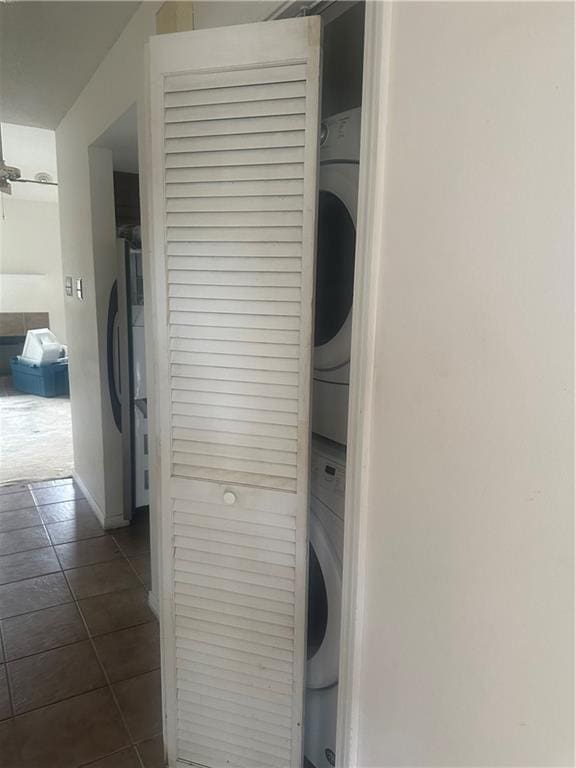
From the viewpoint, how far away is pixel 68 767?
1.46m

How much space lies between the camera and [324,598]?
4.34 ft

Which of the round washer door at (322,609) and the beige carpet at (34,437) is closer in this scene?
the round washer door at (322,609)

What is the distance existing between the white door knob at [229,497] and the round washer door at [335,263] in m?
0.39

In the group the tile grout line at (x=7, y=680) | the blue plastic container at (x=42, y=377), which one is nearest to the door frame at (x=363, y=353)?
the tile grout line at (x=7, y=680)

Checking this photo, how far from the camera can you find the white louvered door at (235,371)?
41.7 inches

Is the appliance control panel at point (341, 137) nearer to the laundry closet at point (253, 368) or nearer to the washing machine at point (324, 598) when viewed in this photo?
the laundry closet at point (253, 368)

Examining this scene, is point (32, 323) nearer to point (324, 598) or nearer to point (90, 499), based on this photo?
point (90, 499)

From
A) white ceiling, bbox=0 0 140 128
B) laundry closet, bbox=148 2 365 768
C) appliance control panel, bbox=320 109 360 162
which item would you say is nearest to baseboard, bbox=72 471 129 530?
laundry closet, bbox=148 2 365 768

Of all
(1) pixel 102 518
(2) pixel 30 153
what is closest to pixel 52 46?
(1) pixel 102 518

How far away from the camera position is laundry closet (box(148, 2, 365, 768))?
3.50ft

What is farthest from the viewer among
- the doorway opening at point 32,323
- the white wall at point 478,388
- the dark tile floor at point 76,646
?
the doorway opening at point 32,323

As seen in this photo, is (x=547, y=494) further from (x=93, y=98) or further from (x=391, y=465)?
(x=93, y=98)

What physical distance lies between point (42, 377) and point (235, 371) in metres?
5.64

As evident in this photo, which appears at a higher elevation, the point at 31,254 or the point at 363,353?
the point at 31,254
